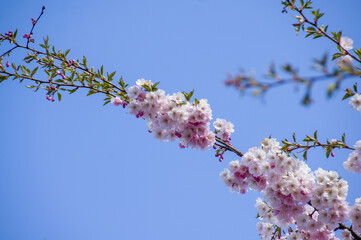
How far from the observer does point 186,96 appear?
138 inches

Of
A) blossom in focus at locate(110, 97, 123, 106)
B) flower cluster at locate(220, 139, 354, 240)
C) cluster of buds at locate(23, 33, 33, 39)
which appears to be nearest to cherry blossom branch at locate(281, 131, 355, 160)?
A: flower cluster at locate(220, 139, 354, 240)

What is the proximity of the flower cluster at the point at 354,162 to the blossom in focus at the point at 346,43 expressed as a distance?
1371mm

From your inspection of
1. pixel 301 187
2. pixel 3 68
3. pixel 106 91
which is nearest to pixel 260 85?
pixel 301 187

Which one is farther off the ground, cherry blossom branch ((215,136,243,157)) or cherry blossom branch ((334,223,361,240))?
cherry blossom branch ((215,136,243,157))

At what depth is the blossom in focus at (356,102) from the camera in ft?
9.38

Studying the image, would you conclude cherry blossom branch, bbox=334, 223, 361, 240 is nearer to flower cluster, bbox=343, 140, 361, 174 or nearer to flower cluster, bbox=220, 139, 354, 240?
flower cluster, bbox=220, 139, 354, 240

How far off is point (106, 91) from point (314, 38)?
3059 millimetres

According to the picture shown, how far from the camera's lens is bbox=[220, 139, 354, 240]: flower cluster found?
10.7ft

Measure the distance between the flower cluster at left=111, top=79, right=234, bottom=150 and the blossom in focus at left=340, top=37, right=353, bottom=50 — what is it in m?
1.69

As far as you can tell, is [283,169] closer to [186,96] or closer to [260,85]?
[186,96]

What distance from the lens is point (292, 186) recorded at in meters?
3.31

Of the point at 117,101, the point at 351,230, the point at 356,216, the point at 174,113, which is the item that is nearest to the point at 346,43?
the point at 174,113

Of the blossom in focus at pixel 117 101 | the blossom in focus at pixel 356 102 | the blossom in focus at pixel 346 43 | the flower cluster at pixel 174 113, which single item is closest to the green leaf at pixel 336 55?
the blossom in focus at pixel 346 43

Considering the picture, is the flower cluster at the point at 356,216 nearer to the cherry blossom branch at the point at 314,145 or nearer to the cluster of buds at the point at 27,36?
the cherry blossom branch at the point at 314,145
